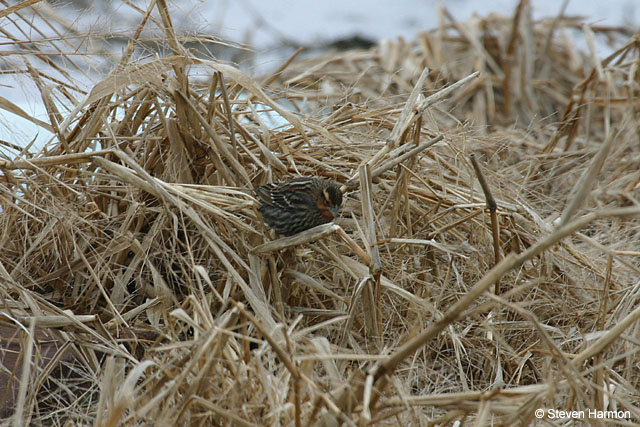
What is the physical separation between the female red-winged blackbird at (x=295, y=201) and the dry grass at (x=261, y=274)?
8 centimetres

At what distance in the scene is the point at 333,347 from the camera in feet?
5.61

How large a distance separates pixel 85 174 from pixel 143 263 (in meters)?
0.37

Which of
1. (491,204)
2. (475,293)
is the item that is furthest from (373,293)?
(475,293)

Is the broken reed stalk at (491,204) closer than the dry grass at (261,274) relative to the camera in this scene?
No

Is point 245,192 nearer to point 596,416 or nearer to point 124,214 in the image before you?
point 124,214

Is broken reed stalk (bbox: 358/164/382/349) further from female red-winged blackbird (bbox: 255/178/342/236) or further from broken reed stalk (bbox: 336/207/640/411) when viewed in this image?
broken reed stalk (bbox: 336/207/640/411)

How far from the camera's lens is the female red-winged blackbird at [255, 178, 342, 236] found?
7.61ft

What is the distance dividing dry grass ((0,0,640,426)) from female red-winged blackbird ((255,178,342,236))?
8 cm

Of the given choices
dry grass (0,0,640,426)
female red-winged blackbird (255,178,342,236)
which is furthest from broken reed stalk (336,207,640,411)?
female red-winged blackbird (255,178,342,236)

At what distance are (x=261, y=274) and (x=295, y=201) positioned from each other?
0.35 metres

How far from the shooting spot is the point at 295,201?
7.77 ft

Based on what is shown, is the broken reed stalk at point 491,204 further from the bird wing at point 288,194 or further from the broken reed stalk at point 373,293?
the bird wing at point 288,194

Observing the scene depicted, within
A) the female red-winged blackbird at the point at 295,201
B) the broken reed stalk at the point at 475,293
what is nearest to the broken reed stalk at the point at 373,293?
the female red-winged blackbird at the point at 295,201

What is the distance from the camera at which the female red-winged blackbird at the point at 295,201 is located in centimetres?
232
